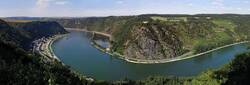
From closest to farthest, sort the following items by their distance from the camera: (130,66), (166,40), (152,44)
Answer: (130,66), (152,44), (166,40)

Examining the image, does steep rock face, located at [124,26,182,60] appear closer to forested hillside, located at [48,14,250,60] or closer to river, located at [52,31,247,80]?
forested hillside, located at [48,14,250,60]

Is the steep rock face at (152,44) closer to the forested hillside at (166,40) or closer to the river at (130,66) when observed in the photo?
the forested hillside at (166,40)

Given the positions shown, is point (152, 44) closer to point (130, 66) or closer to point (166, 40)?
point (166, 40)

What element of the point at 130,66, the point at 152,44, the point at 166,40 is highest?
the point at 166,40

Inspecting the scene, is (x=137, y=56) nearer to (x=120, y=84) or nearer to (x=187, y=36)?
(x=187, y=36)

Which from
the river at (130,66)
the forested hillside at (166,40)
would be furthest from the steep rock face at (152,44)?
the river at (130,66)

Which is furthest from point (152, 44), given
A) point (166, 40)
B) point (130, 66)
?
point (130, 66)

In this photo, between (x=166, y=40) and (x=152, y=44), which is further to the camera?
(x=166, y=40)

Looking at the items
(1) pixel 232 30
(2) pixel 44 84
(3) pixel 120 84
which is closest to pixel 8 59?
(2) pixel 44 84
